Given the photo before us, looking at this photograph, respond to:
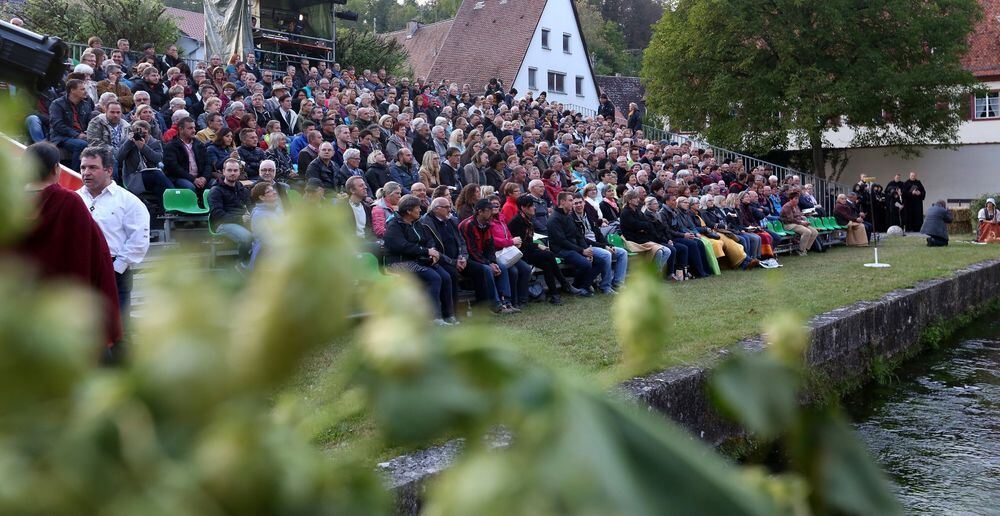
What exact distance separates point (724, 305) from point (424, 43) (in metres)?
36.0

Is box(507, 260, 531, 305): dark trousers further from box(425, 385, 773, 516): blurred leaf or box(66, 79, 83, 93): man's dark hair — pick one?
box(425, 385, 773, 516): blurred leaf

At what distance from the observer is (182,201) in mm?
8617

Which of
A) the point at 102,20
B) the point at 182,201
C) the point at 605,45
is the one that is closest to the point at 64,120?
the point at 182,201

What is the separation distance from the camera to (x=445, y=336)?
359 mm

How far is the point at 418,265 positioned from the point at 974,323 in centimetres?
733

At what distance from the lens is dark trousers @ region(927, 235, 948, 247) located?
17.1 m

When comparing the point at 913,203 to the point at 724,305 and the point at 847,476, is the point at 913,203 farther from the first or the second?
the point at 847,476

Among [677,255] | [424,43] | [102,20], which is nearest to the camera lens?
[677,255]

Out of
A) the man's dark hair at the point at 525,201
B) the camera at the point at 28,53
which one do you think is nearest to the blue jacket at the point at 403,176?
the man's dark hair at the point at 525,201

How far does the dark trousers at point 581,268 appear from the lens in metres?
10.5

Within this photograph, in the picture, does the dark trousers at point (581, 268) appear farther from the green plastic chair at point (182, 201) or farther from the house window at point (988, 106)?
the house window at point (988, 106)

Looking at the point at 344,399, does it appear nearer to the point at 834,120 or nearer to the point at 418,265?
the point at 418,265

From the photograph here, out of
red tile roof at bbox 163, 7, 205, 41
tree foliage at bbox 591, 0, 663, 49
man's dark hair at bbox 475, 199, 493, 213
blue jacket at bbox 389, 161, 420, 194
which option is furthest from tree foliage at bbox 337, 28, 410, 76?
tree foliage at bbox 591, 0, 663, 49

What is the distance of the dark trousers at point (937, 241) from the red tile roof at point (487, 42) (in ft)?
69.5
